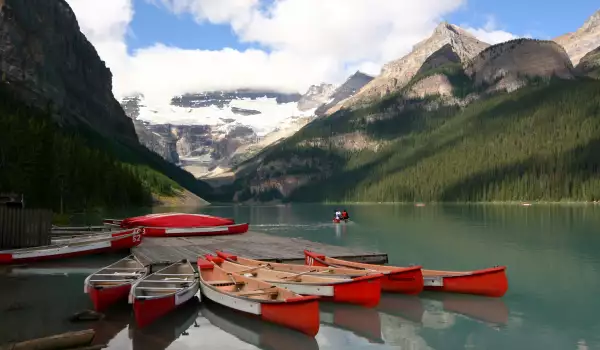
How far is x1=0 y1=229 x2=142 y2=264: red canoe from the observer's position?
119 feet

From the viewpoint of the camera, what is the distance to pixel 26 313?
23.5 m

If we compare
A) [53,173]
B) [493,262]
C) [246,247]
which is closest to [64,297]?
[246,247]

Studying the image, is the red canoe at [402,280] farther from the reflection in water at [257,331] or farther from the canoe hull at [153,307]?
the canoe hull at [153,307]

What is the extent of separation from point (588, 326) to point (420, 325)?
7.72 m

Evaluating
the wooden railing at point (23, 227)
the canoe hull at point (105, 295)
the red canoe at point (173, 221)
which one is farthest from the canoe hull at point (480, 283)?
the red canoe at point (173, 221)

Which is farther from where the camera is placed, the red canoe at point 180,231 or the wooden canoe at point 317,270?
the red canoe at point 180,231

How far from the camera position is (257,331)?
22.0 meters

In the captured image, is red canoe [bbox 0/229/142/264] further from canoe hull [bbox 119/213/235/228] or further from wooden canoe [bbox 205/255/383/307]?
wooden canoe [bbox 205/255/383/307]

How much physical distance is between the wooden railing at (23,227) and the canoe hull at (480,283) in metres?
29.0

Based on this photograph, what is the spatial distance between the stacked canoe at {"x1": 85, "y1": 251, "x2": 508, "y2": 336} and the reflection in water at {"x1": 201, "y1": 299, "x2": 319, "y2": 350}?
0.39 meters

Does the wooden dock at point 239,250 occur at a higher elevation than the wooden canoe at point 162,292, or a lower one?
higher

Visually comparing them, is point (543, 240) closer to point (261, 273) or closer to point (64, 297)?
point (261, 273)

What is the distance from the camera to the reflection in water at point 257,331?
20.4 m

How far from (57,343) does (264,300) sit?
8.33 m
